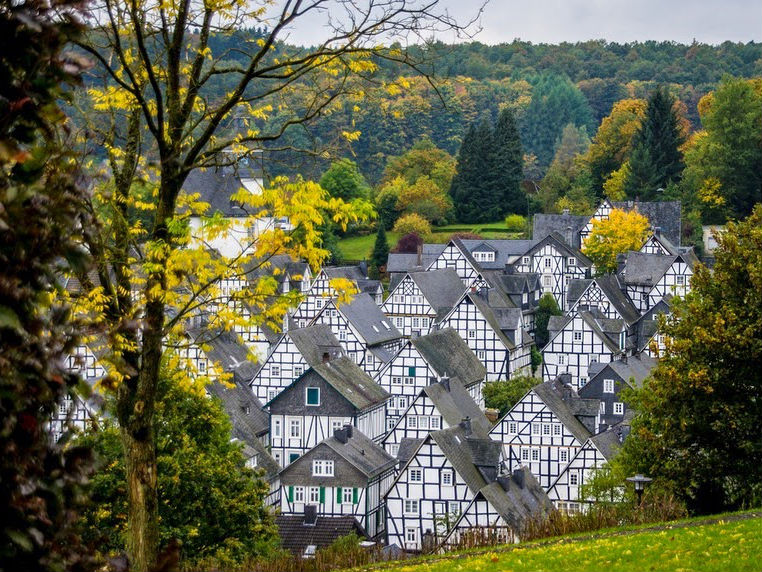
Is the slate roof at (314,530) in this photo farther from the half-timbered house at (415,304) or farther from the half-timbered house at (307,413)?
the half-timbered house at (415,304)

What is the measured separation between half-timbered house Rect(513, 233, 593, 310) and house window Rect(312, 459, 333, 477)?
1683 inches

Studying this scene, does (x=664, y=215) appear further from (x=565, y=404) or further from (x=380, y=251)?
(x=565, y=404)

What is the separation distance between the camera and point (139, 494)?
12.1m

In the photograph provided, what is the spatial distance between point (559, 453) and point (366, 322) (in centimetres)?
2418

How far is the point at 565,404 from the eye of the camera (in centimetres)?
Result: 5278

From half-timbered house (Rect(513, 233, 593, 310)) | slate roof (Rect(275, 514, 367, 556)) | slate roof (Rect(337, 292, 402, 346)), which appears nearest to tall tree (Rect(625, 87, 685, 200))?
half-timbered house (Rect(513, 233, 593, 310))

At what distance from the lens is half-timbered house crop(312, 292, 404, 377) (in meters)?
70.9

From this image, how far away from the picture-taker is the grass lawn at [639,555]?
13.1 meters

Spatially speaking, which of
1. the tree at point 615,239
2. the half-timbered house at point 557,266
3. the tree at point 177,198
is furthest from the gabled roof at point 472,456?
the tree at point 615,239

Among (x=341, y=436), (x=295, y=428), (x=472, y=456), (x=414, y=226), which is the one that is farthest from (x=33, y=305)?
(x=414, y=226)

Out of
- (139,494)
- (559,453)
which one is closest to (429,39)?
(139,494)

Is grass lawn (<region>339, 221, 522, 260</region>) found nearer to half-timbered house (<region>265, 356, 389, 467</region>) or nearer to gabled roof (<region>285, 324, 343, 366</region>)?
gabled roof (<region>285, 324, 343, 366</region>)

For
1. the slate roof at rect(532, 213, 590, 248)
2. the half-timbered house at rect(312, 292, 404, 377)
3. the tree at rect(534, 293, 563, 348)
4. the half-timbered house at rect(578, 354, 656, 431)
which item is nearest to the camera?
the half-timbered house at rect(578, 354, 656, 431)

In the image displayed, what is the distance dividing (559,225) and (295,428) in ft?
149
